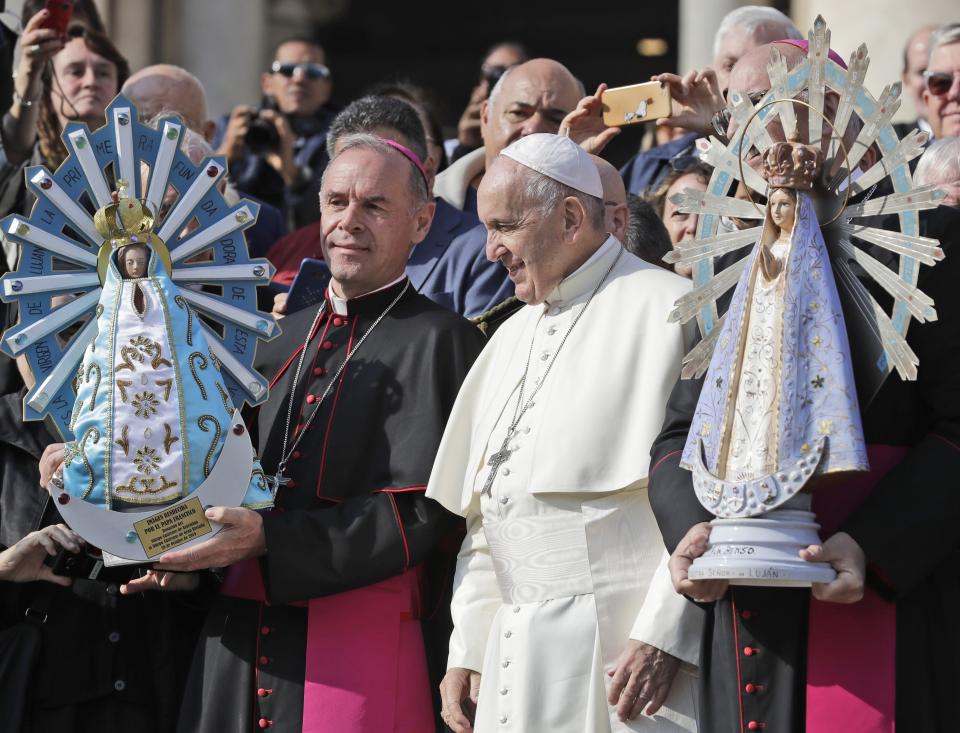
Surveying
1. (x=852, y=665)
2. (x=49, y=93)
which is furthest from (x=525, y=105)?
(x=852, y=665)

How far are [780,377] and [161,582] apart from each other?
1972mm

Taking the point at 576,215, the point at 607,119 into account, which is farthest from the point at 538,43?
the point at 576,215

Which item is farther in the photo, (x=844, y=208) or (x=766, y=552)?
(x=844, y=208)

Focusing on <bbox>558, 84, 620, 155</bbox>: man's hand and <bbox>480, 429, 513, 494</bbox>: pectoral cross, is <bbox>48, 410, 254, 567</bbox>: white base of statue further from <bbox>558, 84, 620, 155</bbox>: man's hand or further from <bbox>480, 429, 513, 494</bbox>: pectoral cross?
<bbox>558, 84, 620, 155</bbox>: man's hand

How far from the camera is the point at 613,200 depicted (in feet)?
16.3

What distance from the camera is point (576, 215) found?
4559 millimetres

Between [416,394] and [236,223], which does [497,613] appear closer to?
[416,394]

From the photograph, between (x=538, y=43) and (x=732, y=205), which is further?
(x=538, y=43)

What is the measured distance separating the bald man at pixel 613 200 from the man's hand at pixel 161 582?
5.05 ft

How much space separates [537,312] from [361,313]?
617mm

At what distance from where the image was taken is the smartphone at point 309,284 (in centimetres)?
557

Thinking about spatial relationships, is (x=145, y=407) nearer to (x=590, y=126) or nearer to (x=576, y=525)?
(x=576, y=525)

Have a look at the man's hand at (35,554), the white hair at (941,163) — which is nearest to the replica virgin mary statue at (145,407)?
the man's hand at (35,554)

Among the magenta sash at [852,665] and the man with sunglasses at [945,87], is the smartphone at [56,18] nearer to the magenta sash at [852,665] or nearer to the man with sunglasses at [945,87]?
the man with sunglasses at [945,87]
